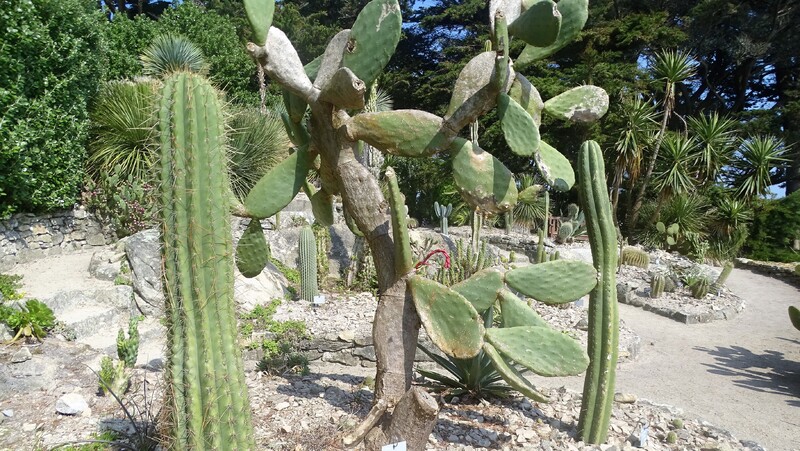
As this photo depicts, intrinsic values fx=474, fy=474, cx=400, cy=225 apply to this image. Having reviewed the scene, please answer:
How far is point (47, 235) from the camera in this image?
6785 millimetres

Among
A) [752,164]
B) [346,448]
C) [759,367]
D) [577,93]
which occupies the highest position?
[752,164]

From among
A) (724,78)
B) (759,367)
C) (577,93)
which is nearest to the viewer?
(577,93)

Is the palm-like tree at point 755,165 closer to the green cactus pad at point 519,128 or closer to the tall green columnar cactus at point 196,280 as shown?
the green cactus pad at point 519,128

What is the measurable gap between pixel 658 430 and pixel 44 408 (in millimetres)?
3601

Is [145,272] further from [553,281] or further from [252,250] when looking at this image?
[553,281]

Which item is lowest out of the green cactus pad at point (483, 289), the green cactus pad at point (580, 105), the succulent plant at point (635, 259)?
the succulent plant at point (635, 259)

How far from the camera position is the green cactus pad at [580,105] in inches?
84.9

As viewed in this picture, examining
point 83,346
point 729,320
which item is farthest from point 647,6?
point 83,346

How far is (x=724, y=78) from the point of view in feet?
→ 63.8

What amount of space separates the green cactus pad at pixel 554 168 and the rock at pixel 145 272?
14.7 ft

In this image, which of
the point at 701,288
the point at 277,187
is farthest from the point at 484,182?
the point at 701,288

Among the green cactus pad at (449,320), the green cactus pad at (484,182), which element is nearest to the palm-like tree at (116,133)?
the green cactus pad at (449,320)

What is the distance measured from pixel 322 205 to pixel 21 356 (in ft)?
9.06

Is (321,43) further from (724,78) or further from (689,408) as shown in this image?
(689,408)
